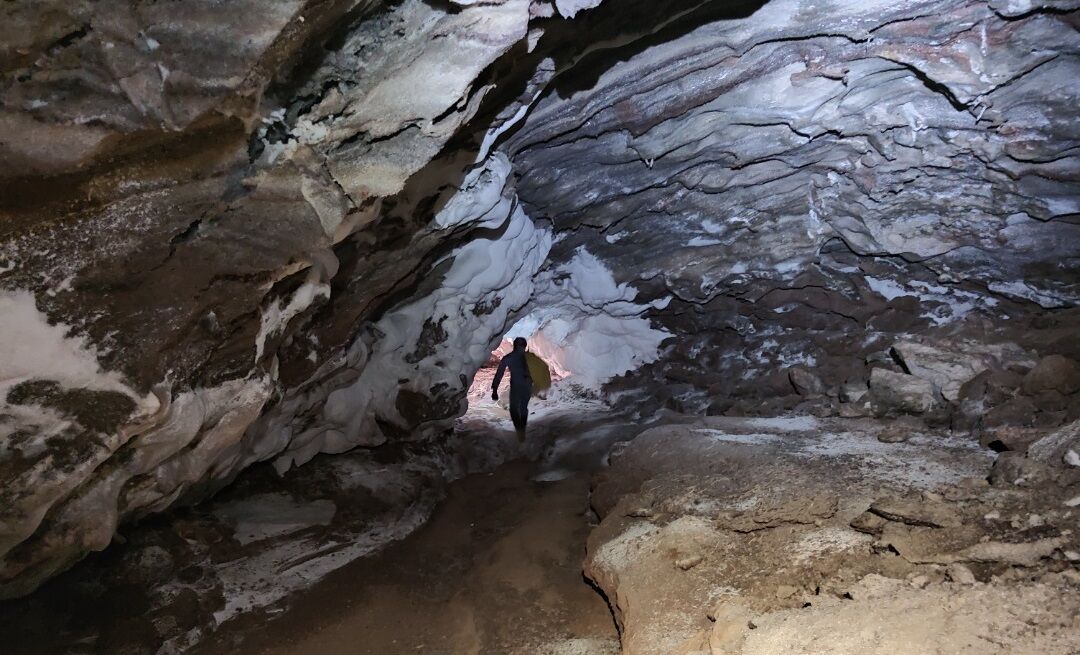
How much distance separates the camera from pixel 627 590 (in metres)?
3.70

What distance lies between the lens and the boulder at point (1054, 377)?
6082 millimetres

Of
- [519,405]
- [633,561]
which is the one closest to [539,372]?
[519,405]

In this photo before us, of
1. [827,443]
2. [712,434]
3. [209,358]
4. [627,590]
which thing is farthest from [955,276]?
[209,358]

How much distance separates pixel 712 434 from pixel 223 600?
429cm

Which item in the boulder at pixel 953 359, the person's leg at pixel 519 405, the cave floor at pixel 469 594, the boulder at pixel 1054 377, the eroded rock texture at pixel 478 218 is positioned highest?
the eroded rock texture at pixel 478 218

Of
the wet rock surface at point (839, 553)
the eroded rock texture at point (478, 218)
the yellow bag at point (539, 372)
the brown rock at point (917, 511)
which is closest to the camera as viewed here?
the wet rock surface at point (839, 553)

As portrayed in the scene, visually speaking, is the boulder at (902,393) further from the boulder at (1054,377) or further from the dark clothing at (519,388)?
the dark clothing at (519,388)

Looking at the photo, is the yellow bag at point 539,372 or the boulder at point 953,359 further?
the yellow bag at point 539,372

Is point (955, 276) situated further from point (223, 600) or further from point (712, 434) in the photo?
point (223, 600)

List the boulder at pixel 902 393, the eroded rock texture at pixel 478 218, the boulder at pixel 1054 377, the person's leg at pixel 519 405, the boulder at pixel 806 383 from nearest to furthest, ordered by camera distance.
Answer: the eroded rock texture at pixel 478 218
the boulder at pixel 1054 377
the boulder at pixel 902 393
the boulder at pixel 806 383
the person's leg at pixel 519 405

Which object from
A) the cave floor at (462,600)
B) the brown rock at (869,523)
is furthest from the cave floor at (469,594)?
the brown rock at (869,523)

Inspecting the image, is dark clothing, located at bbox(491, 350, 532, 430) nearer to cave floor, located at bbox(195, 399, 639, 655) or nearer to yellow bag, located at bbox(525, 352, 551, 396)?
cave floor, located at bbox(195, 399, 639, 655)

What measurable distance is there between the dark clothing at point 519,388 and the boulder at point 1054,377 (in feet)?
18.8

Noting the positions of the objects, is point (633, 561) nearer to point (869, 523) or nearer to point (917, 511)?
point (869, 523)
